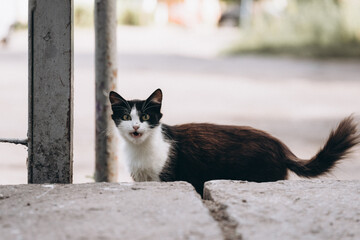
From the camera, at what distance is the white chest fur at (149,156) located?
9.96 ft

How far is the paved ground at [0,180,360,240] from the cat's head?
1.00 m

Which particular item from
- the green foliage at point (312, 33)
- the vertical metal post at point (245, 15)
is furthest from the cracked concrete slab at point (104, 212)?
the vertical metal post at point (245, 15)

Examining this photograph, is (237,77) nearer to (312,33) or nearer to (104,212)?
(312,33)

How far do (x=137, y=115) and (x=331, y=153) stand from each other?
109 cm

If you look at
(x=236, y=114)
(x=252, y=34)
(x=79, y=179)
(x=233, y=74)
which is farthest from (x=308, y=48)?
(x=79, y=179)

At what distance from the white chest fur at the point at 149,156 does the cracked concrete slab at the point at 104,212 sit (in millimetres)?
952

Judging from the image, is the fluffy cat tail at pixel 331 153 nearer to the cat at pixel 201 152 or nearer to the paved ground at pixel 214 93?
the cat at pixel 201 152

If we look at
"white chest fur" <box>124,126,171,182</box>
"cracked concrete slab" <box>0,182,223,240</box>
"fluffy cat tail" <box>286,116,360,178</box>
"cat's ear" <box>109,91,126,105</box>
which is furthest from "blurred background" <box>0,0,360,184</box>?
"cracked concrete slab" <box>0,182,223,240</box>

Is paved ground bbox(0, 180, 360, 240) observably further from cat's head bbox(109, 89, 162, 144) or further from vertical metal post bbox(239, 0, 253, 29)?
vertical metal post bbox(239, 0, 253, 29)

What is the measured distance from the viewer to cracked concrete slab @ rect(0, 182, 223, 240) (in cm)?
157

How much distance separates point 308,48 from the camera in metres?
14.6

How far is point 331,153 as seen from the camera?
2.84m

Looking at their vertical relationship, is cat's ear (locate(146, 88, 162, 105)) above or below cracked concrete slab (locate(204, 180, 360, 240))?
above

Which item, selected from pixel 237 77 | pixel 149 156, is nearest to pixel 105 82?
pixel 149 156
